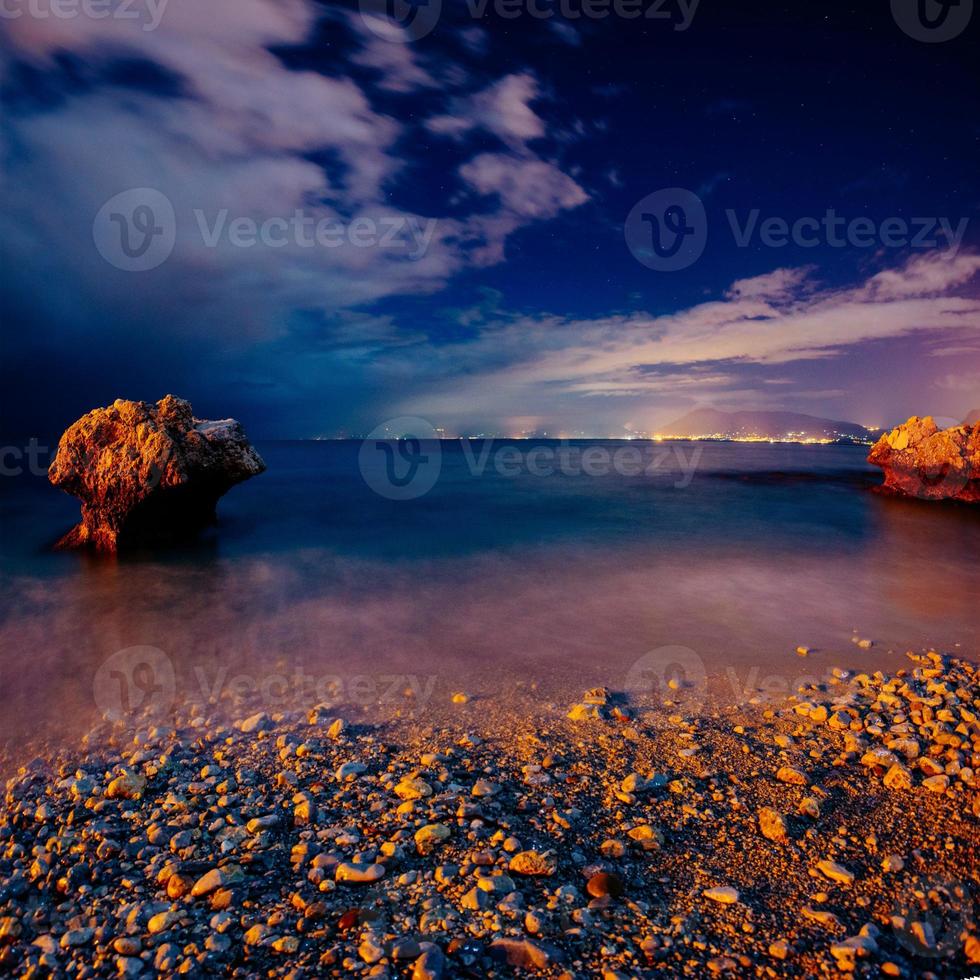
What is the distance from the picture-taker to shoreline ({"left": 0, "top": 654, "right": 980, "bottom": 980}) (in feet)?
9.32

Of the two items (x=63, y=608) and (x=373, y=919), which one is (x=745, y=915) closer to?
(x=373, y=919)

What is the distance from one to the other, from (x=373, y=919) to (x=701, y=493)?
33.4 m

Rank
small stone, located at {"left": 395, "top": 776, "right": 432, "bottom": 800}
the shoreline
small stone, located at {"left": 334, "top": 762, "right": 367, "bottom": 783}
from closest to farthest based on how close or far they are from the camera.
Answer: the shoreline
small stone, located at {"left": 395, "top": 776, "right": 432, "bottom": 800}
small stone, located at {"left": 334, "top": 762, "right": 367, "bottom": 783}

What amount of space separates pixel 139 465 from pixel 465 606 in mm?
10306

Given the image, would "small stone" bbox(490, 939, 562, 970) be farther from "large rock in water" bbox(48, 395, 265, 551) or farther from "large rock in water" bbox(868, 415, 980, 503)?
"large rock in water" bbox(868, 415, 980, 503)

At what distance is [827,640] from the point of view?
321 inches

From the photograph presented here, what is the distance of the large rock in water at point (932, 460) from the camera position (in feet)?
81.0

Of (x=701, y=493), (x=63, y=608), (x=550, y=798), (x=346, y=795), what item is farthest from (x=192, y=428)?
(x=701, y=493)

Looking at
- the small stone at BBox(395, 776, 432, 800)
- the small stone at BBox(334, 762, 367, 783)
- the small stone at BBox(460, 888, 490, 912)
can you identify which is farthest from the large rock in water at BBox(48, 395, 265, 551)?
the small stone at BBox(460, 888, 490, 912)

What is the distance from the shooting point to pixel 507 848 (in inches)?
141

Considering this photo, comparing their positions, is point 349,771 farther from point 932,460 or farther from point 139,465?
point 932,460

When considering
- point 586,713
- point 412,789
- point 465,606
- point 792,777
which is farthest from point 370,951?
point 465,606

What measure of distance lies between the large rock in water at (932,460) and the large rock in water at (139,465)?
1318 inches

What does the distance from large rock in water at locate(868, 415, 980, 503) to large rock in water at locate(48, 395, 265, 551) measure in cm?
3348
